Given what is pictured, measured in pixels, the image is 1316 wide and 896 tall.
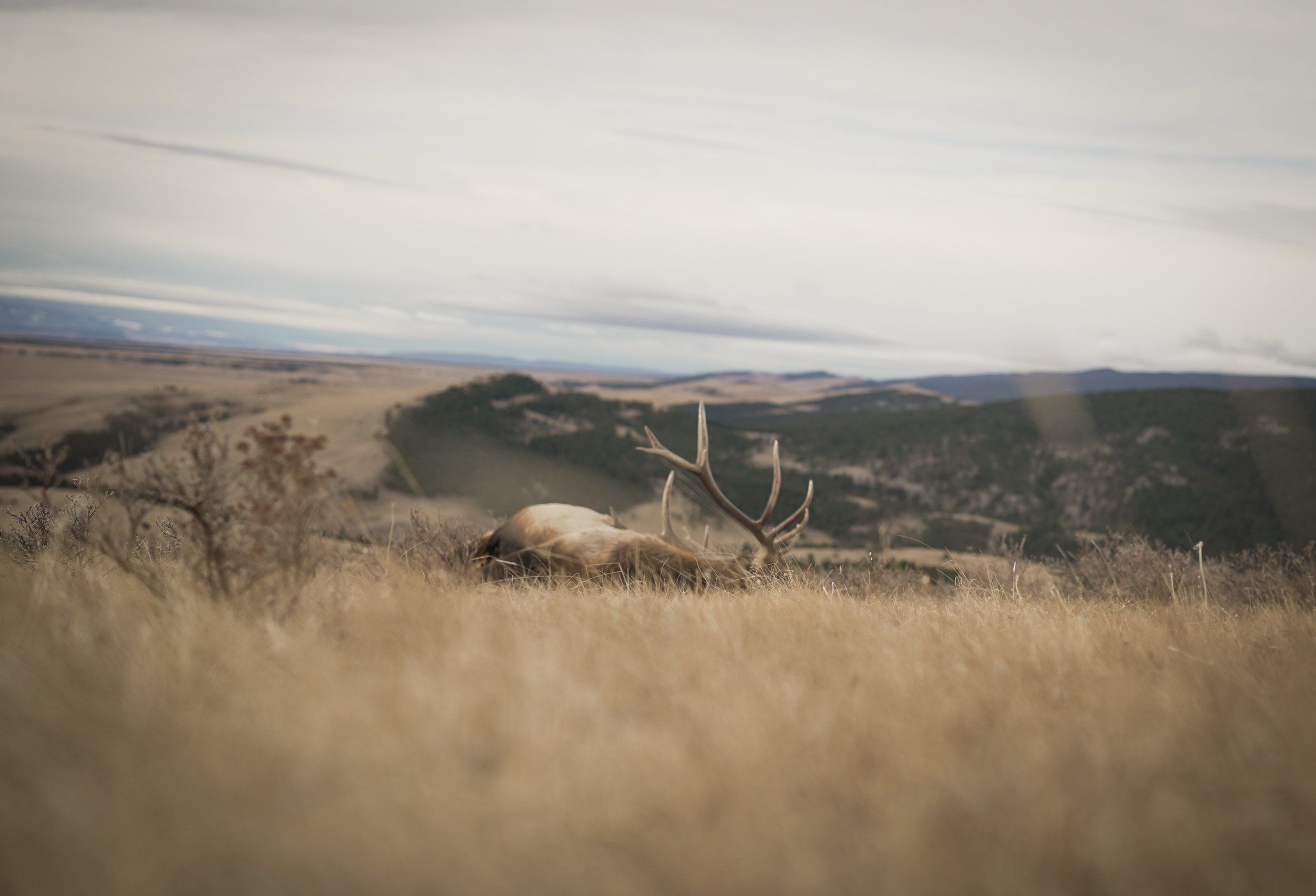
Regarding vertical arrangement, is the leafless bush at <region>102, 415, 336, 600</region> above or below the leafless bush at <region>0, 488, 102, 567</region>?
above

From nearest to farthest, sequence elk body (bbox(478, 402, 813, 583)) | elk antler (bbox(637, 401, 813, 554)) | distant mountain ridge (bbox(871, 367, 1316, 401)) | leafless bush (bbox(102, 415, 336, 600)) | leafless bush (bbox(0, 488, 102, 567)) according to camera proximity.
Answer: leafless bush (bbox(102, 415, 336, 600)) → leafless bush (bbox(0, 488, 102, 567)) → elk body (bbox(478, 402, 813, 583)) → elk antler (bbox(637, 401, 813, 554)) → distant mountain ridge (bbox(871, 367, 1316, 401))

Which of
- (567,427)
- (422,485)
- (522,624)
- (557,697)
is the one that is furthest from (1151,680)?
(567,427)

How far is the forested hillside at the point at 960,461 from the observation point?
4009cm

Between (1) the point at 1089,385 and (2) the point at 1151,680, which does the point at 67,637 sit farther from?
(1) the point at 1089,385

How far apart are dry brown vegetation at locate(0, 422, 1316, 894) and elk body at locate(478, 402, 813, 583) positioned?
169cm

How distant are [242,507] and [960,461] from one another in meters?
54.3

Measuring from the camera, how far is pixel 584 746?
2.19 m

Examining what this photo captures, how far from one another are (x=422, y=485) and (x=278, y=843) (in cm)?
3858

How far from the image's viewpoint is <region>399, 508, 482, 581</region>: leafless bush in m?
5.00

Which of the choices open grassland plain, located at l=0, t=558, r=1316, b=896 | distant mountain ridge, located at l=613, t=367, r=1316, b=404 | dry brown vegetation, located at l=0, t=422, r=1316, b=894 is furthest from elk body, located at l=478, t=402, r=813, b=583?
distant mountain ridge, located at l=613, t=367, r=1316, b=404

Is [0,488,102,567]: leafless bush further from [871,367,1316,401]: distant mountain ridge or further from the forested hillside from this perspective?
[871,367,1316,401]: distant mountain ridge

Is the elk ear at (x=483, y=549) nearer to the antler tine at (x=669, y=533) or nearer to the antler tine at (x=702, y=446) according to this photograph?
the antler tine at (x=669, y=533)

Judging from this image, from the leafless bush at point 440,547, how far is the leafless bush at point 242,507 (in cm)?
107

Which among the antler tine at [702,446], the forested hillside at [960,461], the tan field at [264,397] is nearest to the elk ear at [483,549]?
the tan field at [264,397]
